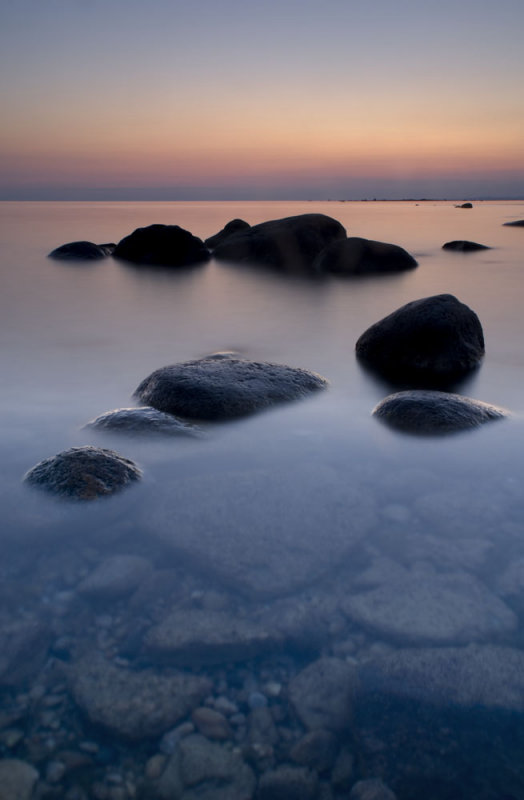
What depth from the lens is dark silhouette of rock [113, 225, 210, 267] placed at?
1658cm

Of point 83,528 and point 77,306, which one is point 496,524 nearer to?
point 83,528

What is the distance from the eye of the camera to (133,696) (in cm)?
187

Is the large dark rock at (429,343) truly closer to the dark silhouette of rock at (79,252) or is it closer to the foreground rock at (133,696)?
the foreground rock at (133,696)

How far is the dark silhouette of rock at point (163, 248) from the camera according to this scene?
1658 cm

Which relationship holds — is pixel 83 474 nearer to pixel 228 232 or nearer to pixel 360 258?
pixel 360 258

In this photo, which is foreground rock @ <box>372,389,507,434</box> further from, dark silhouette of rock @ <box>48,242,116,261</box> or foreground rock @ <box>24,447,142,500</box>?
dark silhouette of rock @ <box>48,242,116,261</box>

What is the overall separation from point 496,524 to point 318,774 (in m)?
1.68

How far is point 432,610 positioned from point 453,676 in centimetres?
32

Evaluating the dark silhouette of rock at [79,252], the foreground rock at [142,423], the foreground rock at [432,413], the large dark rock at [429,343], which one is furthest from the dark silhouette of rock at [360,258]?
the foreground rock at [142,423]

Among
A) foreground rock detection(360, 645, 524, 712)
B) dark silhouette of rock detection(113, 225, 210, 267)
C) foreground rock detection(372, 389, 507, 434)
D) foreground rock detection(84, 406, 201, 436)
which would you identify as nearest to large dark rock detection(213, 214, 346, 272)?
dark silhouette of rock detection(113, 225, 210, 267)

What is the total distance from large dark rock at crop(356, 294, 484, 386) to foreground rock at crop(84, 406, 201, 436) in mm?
2468

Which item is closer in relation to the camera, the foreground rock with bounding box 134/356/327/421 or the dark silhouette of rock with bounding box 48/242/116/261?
the foreground rock with bounding box 134/356/327/421

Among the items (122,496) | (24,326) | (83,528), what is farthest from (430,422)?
(24,326)

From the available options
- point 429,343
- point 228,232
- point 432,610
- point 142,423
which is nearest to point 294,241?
point 228,232
